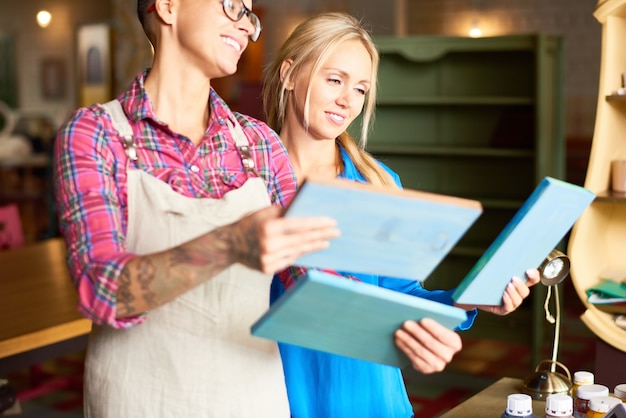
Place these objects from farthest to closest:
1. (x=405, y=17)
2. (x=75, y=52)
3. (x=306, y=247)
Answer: (x=75, y=52), (x=405, y=17), (x=306, y=247)

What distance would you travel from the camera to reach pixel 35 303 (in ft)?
10.1

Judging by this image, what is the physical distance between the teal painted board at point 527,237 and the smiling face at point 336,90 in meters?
0.69

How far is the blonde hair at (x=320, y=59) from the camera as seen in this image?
2209mm

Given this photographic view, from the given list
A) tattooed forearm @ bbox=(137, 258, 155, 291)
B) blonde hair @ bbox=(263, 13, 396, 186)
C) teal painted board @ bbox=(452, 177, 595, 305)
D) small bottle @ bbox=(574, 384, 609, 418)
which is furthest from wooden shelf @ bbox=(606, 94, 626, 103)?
tattooed forearm @ bbox=(137, 258, 155, 291)

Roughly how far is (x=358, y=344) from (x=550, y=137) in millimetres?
4083

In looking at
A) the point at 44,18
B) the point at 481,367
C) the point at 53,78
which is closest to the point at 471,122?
the point at 481,367

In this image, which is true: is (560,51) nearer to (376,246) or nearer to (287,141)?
(287,141)

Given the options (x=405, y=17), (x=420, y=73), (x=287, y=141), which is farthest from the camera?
(x=405, y=17)

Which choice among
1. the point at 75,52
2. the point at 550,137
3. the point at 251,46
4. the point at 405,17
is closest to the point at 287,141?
the point at 550,137

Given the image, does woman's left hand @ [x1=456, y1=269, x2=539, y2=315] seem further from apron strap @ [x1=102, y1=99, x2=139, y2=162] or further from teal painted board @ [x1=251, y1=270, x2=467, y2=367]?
apron strap @ [x1=102, y1=99, x2=139, y2=162]

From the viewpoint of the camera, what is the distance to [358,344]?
58.0 inches

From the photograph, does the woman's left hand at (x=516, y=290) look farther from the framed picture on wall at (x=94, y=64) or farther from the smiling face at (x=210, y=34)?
the framed picture on wall at (x=94, y=64)

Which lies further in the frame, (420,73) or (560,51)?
(420,73)

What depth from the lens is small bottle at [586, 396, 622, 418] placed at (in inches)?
68.2
